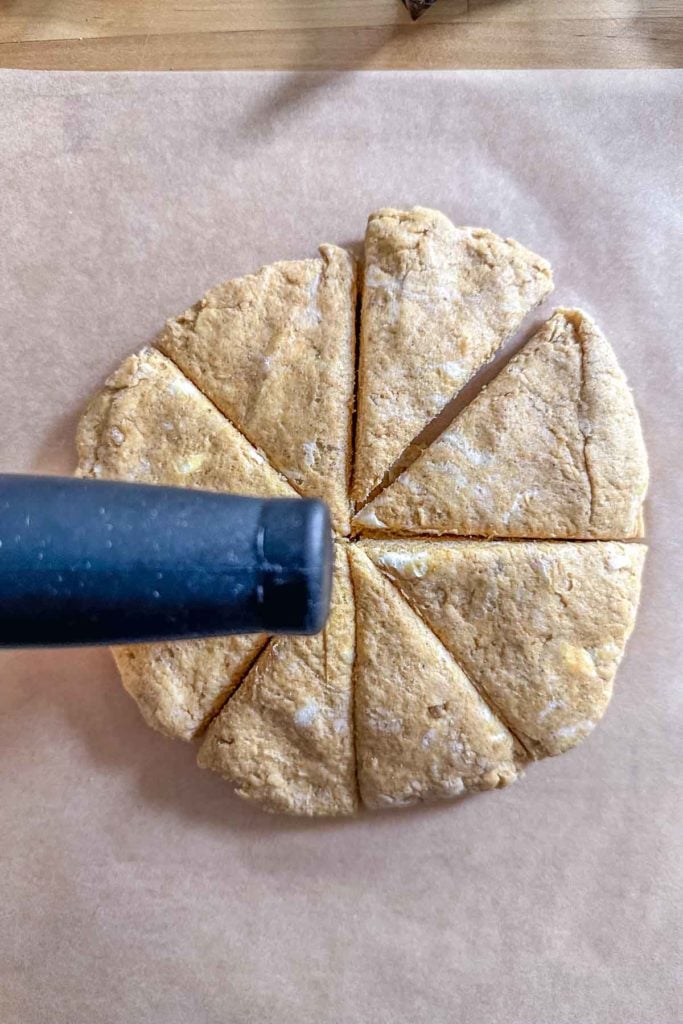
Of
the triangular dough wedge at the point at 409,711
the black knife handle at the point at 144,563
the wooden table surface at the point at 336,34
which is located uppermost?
the wooden table surface at the point at 336,34

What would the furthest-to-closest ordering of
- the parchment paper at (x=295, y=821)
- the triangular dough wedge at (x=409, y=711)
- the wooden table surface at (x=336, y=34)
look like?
the wooden table surface at (x=336, y=34), the parchment paper at (x=295, y=821), the triangular dough wedge at (x=409, y=711)

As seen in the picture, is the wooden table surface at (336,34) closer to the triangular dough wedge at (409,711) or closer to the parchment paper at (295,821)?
the parchment paper at (295,821)

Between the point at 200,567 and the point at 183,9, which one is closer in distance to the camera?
the point at 200,567

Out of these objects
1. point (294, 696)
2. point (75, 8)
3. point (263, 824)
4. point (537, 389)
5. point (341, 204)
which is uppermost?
point (75, 8)

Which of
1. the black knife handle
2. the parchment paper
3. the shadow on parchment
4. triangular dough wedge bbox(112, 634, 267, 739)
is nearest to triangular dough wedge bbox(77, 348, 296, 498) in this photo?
the parchment paper

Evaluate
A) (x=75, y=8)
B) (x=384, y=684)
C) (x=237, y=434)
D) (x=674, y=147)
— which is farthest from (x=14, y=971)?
(x=674, y=147)

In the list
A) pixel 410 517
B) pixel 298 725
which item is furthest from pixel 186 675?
pixel 410 517

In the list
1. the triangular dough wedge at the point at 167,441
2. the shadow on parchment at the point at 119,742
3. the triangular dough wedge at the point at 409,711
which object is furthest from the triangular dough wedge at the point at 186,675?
the triangular dough wedge at the point at 167,441

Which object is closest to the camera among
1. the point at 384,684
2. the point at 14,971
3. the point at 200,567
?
the point at 200,567

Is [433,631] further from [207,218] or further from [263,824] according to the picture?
[207,218]
